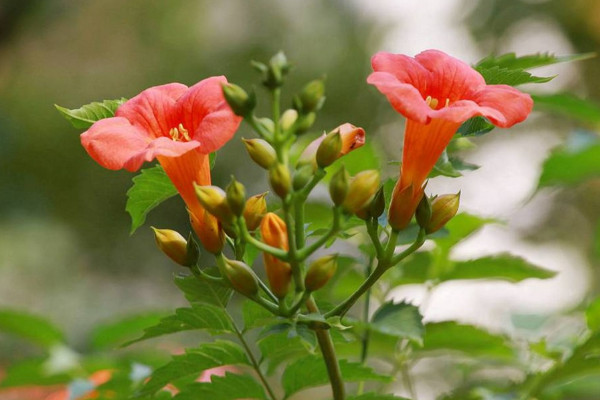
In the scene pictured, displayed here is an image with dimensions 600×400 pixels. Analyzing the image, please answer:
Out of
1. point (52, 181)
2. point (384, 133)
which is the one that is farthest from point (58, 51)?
point (384, 133)

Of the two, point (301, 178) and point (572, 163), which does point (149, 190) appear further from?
point (572, 163)

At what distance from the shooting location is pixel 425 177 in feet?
3.55

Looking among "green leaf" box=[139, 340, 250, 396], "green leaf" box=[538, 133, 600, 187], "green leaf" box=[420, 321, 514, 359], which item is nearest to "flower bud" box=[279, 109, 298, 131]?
"green leaf" box=[139, 340, 250, 396]

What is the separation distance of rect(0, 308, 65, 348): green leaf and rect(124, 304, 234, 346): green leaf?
1154 millimetres

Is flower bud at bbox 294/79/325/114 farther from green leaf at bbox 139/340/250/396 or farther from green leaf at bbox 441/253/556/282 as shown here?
green leaf at bbox 441/253/556/282

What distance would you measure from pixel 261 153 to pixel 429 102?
11.7 inches

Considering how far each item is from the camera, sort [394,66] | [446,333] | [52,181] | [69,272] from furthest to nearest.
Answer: [52,181] < [69,272] < [446,333] < [394,66]

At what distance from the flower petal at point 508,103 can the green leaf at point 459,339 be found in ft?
1.77

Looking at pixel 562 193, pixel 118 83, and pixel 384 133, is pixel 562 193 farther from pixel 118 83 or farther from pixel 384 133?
pixel 118 83

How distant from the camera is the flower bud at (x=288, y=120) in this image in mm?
904

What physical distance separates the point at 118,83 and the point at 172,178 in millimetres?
13873

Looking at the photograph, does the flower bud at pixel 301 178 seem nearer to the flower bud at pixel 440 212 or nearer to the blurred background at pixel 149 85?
the flower bud at pixel 440 212

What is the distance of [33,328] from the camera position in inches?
83.7

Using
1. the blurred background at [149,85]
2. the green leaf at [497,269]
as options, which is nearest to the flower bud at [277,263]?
the green leaf at [497,269]
